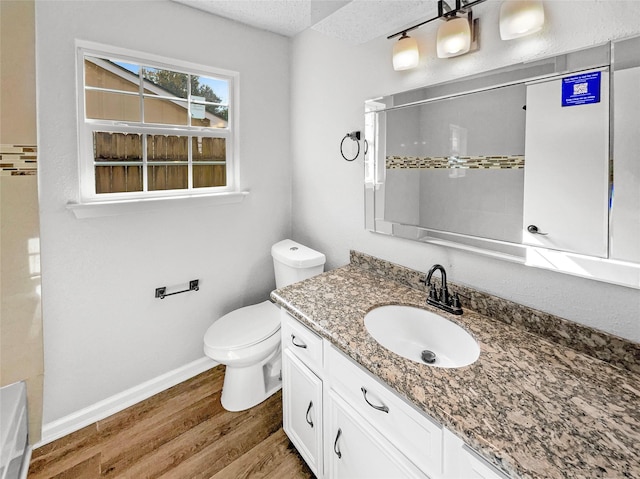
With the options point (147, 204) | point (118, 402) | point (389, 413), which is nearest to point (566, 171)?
point (389, 413)

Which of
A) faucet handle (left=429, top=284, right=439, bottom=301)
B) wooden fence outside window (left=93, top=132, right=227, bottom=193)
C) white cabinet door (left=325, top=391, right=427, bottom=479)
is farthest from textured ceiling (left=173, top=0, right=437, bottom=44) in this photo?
white cabinet door (left=325, top=391, right=427, bottom=479)

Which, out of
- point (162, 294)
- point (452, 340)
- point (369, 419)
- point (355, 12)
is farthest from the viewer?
point (162, 294)

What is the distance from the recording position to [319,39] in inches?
84.7

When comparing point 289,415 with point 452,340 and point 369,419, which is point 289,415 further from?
point 452,340

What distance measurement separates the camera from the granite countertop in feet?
2.38

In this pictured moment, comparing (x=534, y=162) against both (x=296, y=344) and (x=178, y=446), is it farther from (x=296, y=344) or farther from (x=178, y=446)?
(x=178, y=446)

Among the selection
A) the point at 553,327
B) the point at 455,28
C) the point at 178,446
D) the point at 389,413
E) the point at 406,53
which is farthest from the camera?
the point at 178,446

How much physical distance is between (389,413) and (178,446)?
1301 millimetres

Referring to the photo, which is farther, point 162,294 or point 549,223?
point 162,294

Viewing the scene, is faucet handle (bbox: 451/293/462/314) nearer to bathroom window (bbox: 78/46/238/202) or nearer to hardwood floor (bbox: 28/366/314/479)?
hardwood floor (bbox: 28/366/314/479)

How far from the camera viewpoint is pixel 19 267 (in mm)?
1558

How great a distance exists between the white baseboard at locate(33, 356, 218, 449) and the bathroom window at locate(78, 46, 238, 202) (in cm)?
117

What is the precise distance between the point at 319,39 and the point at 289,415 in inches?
88.7

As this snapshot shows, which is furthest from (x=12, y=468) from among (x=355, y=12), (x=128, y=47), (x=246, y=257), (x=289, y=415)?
(x=355, y=12)
